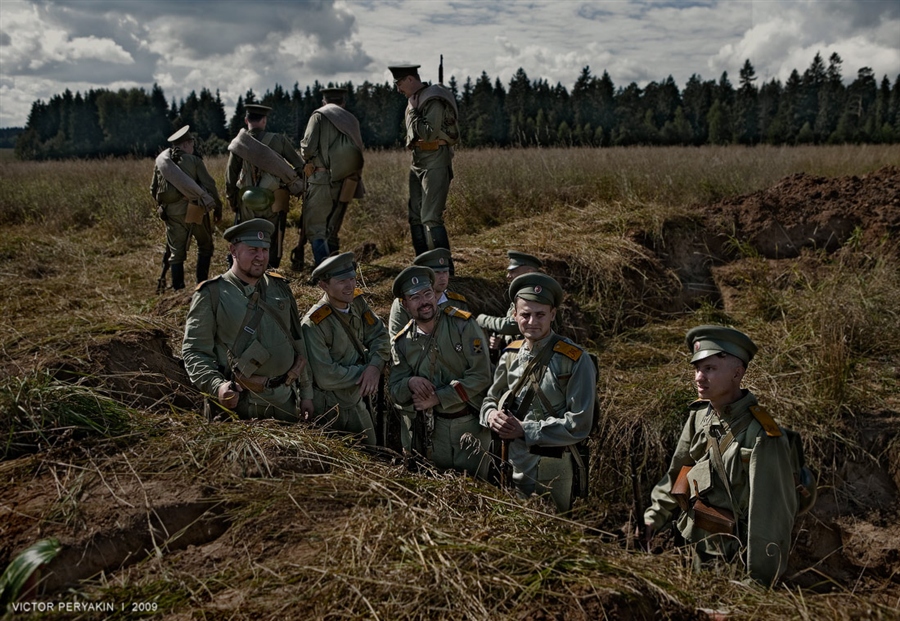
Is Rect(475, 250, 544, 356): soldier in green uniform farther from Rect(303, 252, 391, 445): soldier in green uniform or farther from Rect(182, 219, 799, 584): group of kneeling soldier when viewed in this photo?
Rect(303, 252, 391, 445): soldier in green uniform

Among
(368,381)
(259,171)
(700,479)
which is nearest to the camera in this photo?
(700,479)

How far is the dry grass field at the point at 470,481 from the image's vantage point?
2496 mm

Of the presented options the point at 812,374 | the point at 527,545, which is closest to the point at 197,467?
the point at 527,545

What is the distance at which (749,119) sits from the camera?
3847 centimetres

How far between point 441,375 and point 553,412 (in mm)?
947

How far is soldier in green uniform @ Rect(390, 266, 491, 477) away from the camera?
180 inches

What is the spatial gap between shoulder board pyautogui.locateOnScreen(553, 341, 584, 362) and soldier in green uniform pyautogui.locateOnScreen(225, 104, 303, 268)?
149 inches

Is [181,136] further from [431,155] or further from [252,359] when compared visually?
[252,359]

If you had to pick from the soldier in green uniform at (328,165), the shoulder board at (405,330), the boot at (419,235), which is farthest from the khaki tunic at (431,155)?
the shoulder board at (405,330)

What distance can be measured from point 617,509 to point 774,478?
8.35 ft

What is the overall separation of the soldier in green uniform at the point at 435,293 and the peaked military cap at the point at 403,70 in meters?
2.14

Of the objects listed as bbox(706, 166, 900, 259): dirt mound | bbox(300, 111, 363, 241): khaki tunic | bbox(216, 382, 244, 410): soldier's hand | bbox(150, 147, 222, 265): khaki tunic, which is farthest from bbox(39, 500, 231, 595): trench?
bbox(706, 166, 900, 259): dirt mound

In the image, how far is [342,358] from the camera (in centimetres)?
464

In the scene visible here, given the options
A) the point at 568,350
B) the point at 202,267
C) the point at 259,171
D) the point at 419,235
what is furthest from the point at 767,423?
the point at 202,267
